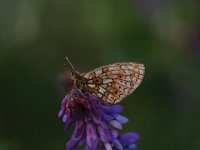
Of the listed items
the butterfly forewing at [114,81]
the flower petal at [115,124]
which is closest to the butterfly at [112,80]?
the butterfly forewing at [114,81]

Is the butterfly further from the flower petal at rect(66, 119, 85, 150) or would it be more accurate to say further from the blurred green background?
the blurred green background

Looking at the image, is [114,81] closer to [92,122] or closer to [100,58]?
[92,122]

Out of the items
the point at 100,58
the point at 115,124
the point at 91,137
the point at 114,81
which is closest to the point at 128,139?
the point at 115,124

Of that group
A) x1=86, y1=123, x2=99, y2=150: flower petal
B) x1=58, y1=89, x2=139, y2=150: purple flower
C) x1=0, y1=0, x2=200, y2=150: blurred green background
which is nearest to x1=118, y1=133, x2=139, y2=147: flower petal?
x1=58, y1=89, x2=139, y2=150: purple flower

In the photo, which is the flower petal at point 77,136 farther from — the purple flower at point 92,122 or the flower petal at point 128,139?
the flower petal at point 128,139
